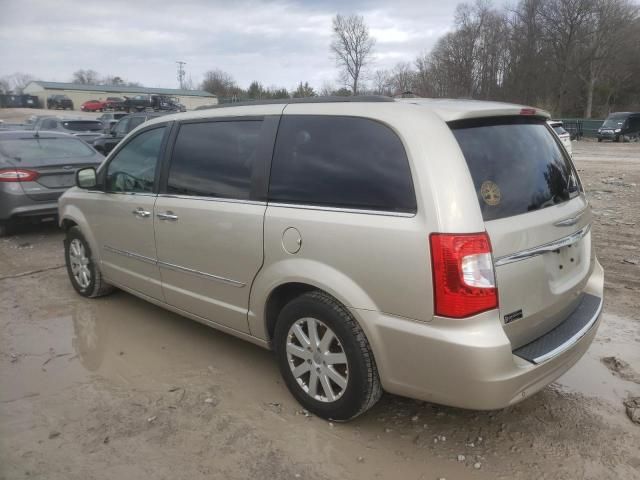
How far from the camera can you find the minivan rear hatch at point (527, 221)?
2.45 m

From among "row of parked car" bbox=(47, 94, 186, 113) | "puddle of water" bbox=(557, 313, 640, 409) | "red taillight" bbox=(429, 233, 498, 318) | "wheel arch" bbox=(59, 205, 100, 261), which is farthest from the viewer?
"row of parked car" bbox=(47, 94, 186, 113)

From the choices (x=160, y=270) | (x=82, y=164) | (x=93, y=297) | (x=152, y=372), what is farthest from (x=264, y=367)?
(x=82, y=164)

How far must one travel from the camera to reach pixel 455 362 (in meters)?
2.36

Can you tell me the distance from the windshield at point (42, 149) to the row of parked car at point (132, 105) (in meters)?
22.5

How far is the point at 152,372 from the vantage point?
366cm

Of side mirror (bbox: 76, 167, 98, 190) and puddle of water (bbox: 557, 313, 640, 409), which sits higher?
side mirror (bbox: 76, 167, 98, 190)

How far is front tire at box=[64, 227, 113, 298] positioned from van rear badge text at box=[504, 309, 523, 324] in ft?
12.7

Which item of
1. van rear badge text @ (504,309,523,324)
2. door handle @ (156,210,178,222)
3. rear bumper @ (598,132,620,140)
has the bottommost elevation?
rear bumper @ (598,132,620,140)

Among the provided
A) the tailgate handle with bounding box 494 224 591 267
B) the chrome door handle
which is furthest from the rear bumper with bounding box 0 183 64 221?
the tailgate handle with bounding box 494 224 591 267

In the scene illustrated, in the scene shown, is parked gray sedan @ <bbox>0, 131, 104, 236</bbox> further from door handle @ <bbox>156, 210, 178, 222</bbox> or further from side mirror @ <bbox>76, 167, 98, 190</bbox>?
door handle @ <bbox>156, 210, 178, 222</bbox>

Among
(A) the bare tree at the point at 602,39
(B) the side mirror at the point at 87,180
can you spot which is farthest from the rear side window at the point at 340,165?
(A) the bare tree at the point at 602,39

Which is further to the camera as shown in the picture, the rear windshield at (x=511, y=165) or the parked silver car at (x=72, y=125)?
A: the parked silver car at (x=72, y=125)

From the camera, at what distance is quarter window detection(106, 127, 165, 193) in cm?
405

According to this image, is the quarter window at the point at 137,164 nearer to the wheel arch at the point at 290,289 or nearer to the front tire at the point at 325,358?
the wheel arch at the point at 290,289
